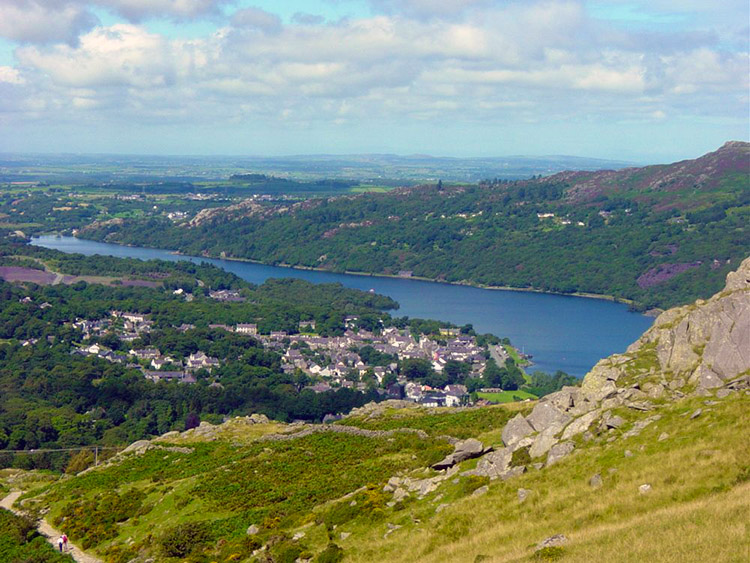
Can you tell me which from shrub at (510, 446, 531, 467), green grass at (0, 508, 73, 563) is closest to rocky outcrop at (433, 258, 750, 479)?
shrub at (510, 446, 531, 467)

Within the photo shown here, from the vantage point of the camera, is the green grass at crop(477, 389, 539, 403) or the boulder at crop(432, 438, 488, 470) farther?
the green grass at crop(477, 389, 539, 403)

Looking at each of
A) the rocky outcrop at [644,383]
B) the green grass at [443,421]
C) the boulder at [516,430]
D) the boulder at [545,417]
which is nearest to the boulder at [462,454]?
the rocky outcrop at [644,383]

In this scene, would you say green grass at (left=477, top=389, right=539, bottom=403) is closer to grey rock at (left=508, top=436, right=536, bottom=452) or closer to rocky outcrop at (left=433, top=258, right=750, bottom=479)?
rocky outcrop at (left=433, top=258, right=750, bottom=479)

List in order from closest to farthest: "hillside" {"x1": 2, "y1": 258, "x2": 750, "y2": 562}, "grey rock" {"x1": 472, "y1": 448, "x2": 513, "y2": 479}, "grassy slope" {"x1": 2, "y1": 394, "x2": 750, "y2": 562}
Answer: "grassy slope" {"x1": 2, "y1": 394, "x2": 750, "y2": 562}, "hillside" {"x1": 2, "y1": 258, "x2": 750, "y2": 562}, "grey rock" {"x1": 472, "y1": 448, "x2": 513, "y2": 479}

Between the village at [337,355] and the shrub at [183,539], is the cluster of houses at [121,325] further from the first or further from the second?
the shrub at [183,539]

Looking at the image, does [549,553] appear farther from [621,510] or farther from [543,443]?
[543,443]

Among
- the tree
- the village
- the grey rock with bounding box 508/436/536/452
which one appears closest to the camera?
the grey rock with bounding box 508/436/536/452
